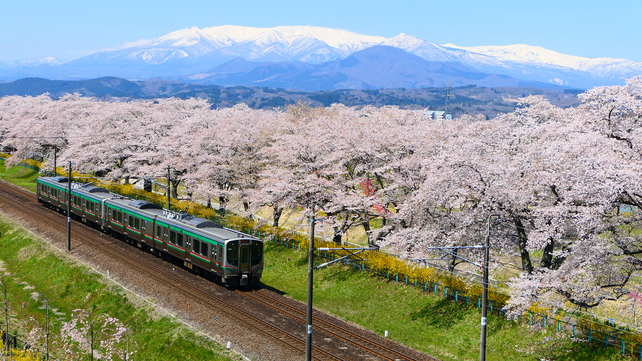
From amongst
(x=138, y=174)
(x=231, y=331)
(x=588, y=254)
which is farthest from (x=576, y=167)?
(x=138, y=174)

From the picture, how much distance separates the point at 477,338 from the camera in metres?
22.0

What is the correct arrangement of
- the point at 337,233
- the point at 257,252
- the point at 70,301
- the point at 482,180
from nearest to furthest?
the point at 482,180 < the point at 257,252 < the point at 70,301 < the point at 337,233

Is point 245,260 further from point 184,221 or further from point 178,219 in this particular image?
point 178,219

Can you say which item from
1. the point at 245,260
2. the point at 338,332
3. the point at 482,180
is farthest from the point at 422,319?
the point at 245,260

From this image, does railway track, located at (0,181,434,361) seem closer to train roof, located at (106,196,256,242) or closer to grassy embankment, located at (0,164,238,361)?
grassy embankment, located at (0,164,238,361)

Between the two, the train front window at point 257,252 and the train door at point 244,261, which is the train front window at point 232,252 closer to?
the train door at point 244,261

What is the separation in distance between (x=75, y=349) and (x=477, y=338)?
62.4 feet

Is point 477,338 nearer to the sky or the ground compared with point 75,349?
nearer to the sky

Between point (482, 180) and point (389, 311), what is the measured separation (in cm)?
817

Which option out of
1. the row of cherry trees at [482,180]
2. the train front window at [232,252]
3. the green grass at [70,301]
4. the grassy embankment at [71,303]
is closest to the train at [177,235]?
the train front window at [232,252]

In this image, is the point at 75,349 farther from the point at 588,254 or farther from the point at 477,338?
the point at 588,254

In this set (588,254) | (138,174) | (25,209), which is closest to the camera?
(588,254)

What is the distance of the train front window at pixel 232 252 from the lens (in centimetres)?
2658

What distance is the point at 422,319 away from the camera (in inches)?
957
